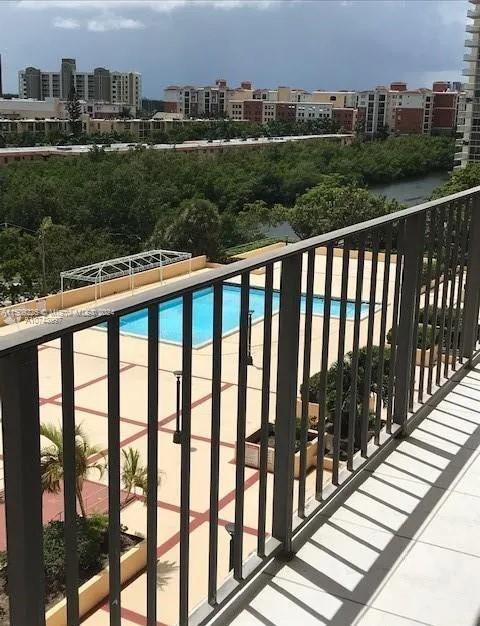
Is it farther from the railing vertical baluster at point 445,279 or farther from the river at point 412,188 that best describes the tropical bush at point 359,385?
the river at point 412,188

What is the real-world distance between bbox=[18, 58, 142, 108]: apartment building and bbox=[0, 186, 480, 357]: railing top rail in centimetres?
13772

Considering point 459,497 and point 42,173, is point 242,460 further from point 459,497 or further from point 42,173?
point 42,173

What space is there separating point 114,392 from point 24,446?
215mm

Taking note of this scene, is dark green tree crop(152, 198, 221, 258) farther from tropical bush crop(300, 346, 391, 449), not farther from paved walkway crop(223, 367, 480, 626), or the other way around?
paved walkway crop(223, 367, 480, 626)

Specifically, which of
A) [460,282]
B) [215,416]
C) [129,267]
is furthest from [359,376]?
[129,267]

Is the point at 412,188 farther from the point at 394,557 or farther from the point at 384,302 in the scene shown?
the point at 394,557

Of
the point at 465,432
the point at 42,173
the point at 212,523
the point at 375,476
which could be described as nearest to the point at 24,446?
the point at 212,523

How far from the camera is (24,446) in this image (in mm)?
1037

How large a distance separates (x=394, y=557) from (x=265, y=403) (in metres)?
0.59

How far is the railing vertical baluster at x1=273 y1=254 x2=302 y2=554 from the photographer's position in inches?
69.4

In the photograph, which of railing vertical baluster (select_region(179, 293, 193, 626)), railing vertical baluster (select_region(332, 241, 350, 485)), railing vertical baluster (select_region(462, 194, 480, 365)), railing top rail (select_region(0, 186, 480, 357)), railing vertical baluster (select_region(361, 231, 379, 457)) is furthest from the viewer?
railing vertical baluster (select_region(462, 194, 480, 365))

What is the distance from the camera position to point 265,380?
1.78 m

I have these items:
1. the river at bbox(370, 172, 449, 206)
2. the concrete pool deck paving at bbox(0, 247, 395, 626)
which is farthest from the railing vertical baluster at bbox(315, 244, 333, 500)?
the river at bbox(370, 172, 449, 206)

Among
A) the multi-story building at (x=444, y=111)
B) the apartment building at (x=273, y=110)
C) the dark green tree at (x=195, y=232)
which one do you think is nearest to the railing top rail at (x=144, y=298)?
the dark green tree at (x=195, y=232)
